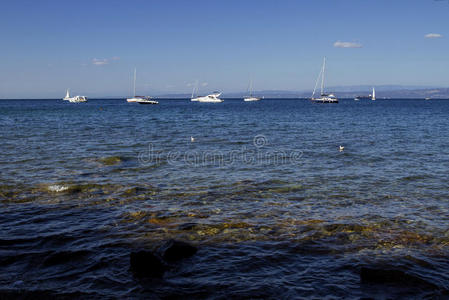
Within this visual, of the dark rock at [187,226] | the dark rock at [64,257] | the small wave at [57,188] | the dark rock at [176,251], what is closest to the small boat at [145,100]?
the small wave at [57,188]

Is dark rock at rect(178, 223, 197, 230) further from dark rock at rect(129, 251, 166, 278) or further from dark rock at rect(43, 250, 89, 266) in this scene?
dark rock at rect(43, 250, 89, 266)

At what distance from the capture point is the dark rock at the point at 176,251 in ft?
28.8

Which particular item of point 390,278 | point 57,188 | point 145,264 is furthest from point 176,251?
point 57,188

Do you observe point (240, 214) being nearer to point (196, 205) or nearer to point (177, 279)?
point (196, 205)

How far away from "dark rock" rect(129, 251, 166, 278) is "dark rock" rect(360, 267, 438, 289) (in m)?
4.68

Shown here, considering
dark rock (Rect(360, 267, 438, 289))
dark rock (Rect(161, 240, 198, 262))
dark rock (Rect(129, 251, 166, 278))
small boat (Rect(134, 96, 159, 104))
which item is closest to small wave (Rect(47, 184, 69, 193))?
dark rock (Rect(161, 240, 198, 262))

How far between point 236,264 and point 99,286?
3.20m

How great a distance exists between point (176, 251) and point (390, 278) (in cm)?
513

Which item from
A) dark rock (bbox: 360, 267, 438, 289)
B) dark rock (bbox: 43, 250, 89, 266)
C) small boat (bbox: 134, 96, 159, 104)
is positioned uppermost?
small boat (bbox: 134, 96, 159, 104)

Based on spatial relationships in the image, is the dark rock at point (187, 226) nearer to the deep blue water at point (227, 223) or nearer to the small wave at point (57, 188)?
the deep blue water at point (227, 223)

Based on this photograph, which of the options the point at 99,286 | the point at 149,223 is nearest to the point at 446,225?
the point at 149,223

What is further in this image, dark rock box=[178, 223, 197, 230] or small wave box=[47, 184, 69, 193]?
small wave box=[47, 184, 69, 193]

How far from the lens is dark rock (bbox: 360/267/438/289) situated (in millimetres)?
7789

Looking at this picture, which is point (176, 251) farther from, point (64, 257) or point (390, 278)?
point (390, 278)
